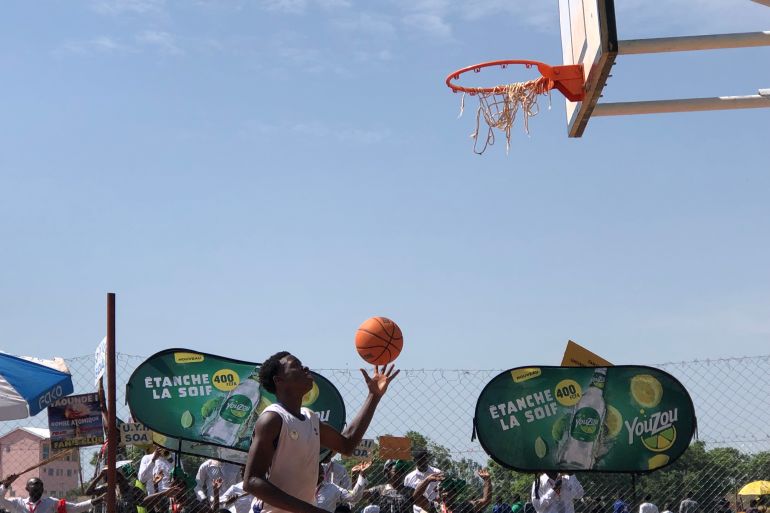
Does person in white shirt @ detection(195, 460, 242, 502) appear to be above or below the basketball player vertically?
below

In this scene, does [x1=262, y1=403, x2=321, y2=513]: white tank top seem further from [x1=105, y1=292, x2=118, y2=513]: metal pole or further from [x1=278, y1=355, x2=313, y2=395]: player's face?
[x1=105, y1=292, x2=118, y2=513]: metal pole

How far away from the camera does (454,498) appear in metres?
11.1

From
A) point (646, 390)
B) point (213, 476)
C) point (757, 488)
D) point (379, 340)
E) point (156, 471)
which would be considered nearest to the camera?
point (379, 340)

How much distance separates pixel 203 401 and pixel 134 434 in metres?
0.77

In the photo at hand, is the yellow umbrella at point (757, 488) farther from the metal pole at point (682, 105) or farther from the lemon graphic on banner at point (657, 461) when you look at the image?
the metal pole at point (682, 105)

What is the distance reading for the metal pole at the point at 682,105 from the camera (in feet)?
25.1

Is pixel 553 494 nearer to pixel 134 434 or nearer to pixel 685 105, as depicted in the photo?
pixel 134 434

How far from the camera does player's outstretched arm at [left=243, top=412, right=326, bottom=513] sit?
15.7 ft

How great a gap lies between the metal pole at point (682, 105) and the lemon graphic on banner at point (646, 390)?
3.96 m

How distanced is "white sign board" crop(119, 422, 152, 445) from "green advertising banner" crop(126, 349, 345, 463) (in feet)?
0.21

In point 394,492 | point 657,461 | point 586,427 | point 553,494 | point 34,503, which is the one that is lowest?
point 553,494

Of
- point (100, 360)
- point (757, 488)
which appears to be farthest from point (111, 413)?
point (757, 488)

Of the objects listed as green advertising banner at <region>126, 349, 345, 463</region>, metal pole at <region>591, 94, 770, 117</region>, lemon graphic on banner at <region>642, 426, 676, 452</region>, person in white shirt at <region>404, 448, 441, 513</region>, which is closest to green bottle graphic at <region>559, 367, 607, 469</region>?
lemon graphic on banner at <region>642, 426, 676, 452</region>

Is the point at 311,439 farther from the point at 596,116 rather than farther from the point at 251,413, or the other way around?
the point at 251,413
